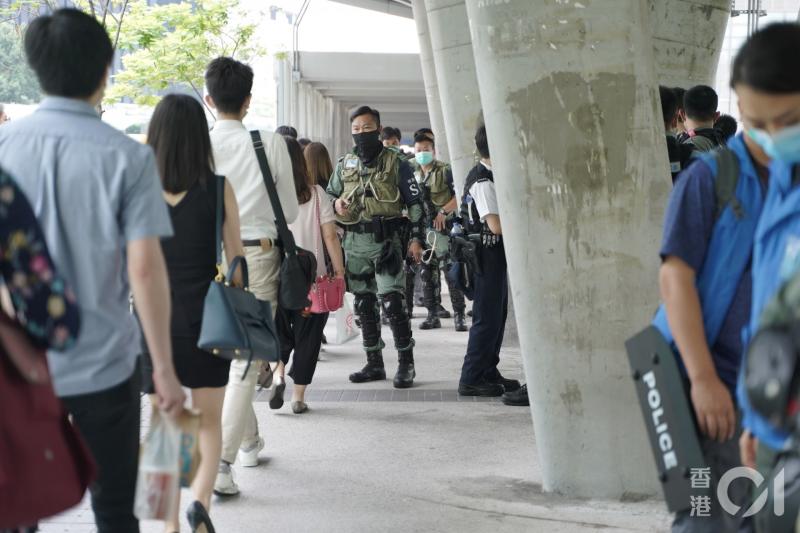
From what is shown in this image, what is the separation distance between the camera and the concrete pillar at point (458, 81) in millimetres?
12227

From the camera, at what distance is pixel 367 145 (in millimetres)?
9078

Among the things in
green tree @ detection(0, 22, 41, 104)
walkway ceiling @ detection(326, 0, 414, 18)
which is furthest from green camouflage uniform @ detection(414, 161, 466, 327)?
walkway ceiling @ detection(326, 0, 414, 18)

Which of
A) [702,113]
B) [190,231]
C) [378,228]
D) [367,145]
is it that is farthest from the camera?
[378,228]

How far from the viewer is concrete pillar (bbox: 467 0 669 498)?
17.7 ft

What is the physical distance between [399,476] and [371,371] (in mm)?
3268

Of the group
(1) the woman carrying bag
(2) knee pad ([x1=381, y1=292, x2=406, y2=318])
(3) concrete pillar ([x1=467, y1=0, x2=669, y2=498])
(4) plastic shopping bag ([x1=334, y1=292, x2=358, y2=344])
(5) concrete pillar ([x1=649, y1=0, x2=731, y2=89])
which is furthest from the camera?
(4) plastic shopping bag ([x1=334, y1=292, x2=358, y2=344])

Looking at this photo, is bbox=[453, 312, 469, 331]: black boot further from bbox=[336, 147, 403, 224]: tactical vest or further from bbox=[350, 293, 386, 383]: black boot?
bbox=[336, 147, 403, 224]: tactical vest

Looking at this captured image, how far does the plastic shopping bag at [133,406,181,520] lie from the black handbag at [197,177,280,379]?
988 mm

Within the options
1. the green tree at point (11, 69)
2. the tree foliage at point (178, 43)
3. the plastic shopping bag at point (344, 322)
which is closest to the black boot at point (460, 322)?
Result: the plastic shopping bag at point (344, 322)

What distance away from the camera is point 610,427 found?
5586 millimetres

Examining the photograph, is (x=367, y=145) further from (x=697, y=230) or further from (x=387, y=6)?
(x=387, y=6)

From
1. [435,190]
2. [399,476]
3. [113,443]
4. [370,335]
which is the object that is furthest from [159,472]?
[435,190]

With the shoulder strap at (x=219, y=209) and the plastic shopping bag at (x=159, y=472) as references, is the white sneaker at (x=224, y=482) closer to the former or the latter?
the shoulder strap at (x=219, y=209)

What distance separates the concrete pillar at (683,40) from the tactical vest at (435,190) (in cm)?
269
